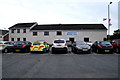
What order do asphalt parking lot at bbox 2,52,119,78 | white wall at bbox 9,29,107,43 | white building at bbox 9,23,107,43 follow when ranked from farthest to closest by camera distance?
white building at bbox 9,23,107,43 < white wall at bbox 9,29,107,43 < asphalt parking lot at bbox 2,52,119,78

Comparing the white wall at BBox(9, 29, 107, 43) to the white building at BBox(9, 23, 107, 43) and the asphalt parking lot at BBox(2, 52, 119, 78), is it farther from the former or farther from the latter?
the asphalt parking lot at BBox(2, 52, 119, 78)

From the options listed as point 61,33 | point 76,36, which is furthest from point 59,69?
point 61,33

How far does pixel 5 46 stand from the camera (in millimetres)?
13320

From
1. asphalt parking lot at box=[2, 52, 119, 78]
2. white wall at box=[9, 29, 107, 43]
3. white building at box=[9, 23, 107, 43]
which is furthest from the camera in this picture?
white building at box=[9, 23, 107, 43]

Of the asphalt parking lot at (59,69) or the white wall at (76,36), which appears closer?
the asphalt parking lot at (59,69)

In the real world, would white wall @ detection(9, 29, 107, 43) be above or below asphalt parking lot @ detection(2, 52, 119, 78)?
above

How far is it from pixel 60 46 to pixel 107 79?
25.1 ft

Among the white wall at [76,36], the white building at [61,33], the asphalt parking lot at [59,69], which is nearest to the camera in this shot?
the asphalt parking lot at [59,69]

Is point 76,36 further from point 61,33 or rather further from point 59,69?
point 59,69

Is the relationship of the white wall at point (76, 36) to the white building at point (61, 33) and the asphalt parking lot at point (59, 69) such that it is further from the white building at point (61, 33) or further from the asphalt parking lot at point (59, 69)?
the asphalt parking lot at point (59, 69)

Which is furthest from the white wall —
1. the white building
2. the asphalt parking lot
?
the asphalt parking lot

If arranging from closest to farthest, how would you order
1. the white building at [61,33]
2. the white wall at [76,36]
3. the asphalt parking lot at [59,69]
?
the asphalt parking lot at [59,69], the white wall at [76,36], the white building at [61,33]

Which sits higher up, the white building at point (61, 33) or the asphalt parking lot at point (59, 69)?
the white building at point (61, 33)

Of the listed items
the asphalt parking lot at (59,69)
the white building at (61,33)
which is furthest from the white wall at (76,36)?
the asphalt parking lot at (59,69)
